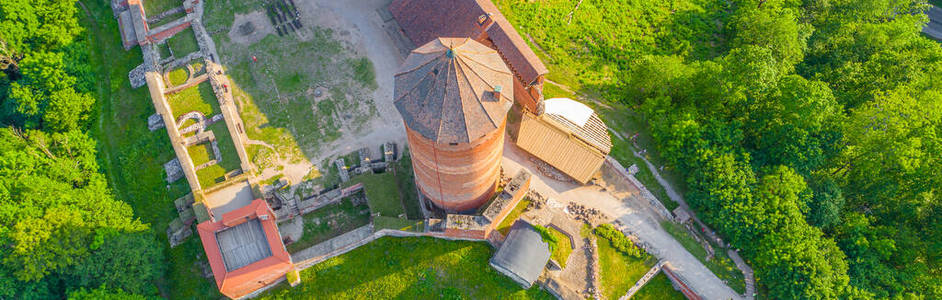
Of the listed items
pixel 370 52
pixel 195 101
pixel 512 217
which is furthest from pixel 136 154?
pixel 512 217

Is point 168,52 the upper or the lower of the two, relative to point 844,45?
upper

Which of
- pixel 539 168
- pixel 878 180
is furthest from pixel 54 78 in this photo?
pixel 878 180

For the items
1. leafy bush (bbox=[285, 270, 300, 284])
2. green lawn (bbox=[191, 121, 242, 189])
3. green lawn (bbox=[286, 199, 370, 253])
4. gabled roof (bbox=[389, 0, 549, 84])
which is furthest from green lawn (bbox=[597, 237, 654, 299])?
green lawn (bbox=[191, 121, 242, 189])

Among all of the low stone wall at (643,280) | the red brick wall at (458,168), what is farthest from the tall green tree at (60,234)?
the low stone wall at (643,280)

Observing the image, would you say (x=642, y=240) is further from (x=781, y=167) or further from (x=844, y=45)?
(x=844, y=45)

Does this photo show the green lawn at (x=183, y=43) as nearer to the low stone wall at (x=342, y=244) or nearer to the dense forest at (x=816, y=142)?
the low stone wall at (x=342, y=244)

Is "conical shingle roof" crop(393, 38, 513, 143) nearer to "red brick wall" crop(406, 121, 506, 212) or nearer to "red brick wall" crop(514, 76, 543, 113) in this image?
"red brick wall" crop(406, 121, 506, 212)
